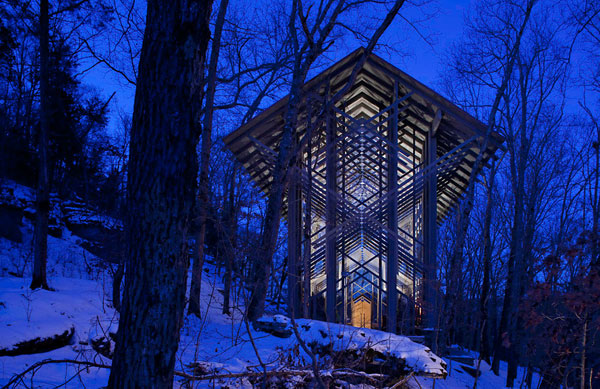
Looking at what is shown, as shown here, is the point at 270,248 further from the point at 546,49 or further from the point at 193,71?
the point at 546,49

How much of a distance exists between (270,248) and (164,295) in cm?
667

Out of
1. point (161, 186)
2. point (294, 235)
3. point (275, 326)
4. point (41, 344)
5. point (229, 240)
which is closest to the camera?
point (161, 186)

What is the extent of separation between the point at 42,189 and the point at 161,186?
6448mm

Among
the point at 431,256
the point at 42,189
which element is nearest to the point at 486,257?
the point at 431,256

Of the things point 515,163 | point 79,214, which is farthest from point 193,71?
point 79,214

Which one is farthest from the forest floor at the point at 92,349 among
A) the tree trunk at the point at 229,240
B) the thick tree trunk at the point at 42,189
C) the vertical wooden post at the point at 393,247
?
the vertical wooden post at the point at 393,247

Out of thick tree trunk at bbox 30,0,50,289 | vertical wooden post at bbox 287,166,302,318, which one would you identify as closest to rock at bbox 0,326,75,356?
thick tree trunk at bbox 30,0,50,289

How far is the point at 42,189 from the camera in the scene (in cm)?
783

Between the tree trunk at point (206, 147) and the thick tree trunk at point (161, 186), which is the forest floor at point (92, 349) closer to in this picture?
the thick tree trunk at point (161, 186)

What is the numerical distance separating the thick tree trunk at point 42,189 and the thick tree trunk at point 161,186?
20.1ft

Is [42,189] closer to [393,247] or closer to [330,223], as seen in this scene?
[330,223]

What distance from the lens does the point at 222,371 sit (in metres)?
3.96

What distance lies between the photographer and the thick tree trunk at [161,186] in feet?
8.69

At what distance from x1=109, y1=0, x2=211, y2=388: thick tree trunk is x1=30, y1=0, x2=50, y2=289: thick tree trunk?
6.13m
